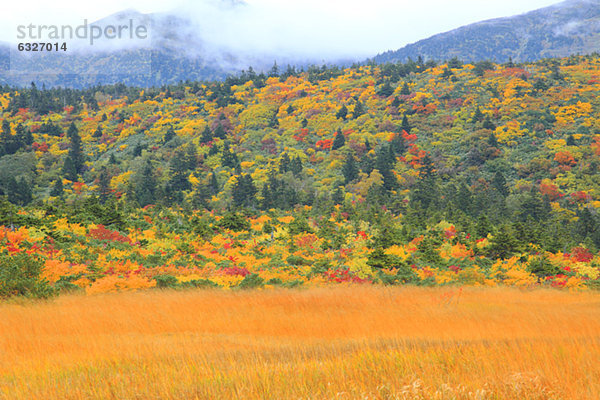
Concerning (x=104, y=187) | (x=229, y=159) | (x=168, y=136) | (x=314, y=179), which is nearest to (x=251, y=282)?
(x=314, y=179)

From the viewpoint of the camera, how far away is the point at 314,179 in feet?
151

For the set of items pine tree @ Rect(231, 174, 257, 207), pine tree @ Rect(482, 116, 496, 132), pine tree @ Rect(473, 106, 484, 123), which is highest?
pine tree @ Rect(473, 106, 484, 123)

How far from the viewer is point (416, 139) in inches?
2047

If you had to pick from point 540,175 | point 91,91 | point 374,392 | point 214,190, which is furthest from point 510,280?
point 91,91

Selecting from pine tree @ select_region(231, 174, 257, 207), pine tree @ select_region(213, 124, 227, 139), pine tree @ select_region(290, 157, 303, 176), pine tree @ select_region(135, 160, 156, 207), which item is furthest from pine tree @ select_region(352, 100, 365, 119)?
pine tree @ select_region(135, 160, 156, 207)

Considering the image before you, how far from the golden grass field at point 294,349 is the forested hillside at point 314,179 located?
12.5 ft

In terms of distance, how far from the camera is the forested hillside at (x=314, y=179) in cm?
1678

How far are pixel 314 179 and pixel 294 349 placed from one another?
4105cm

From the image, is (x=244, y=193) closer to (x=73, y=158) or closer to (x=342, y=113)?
(x=73, y=158)

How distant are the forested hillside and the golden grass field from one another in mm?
3812

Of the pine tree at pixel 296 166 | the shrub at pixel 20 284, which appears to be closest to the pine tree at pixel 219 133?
the pine tree at pixel 296 166

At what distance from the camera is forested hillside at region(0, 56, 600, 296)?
16.8 meters

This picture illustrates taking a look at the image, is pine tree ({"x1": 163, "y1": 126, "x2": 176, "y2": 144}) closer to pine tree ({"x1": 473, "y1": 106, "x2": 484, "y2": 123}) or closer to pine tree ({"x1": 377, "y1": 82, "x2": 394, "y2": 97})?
pine tree ({"x1": 377, "y1": 82, "x2": 394, "y2": 97})

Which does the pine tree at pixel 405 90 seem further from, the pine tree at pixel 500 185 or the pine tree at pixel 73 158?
the pine tree at pixel 73 158
